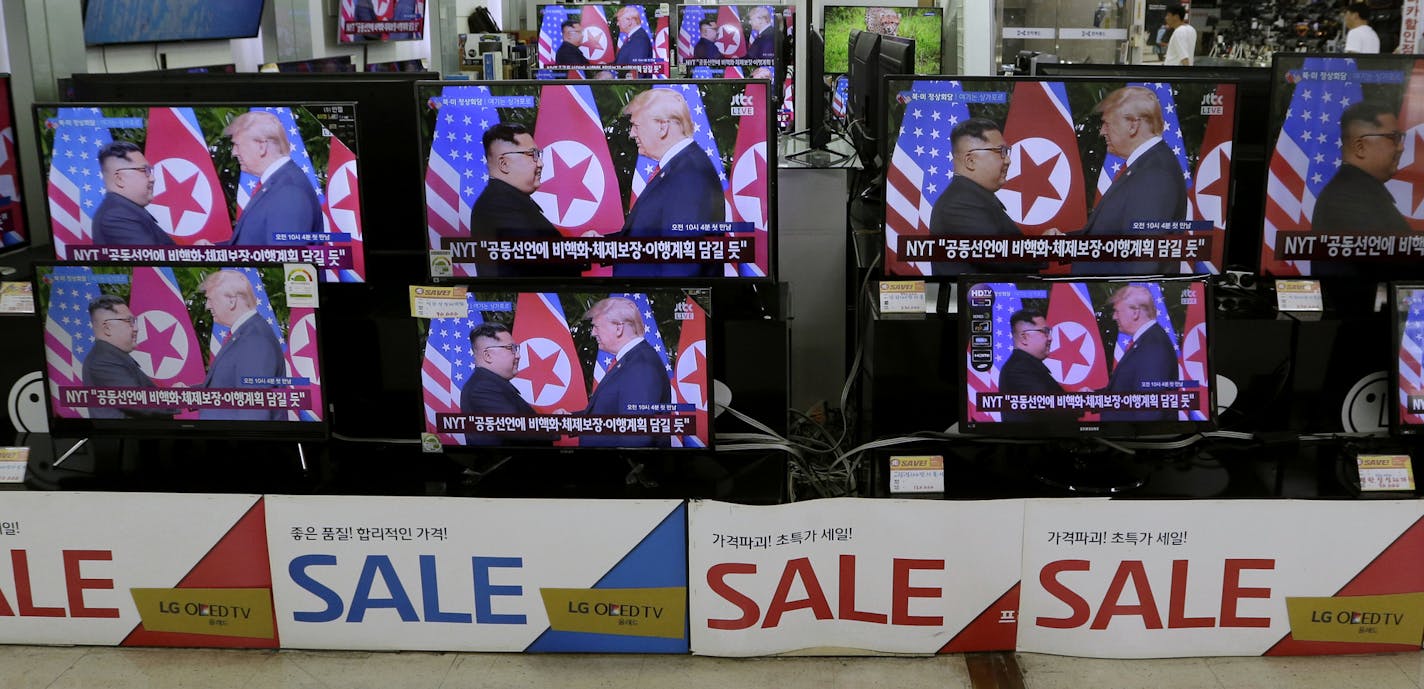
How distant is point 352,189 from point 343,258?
0.15 metres

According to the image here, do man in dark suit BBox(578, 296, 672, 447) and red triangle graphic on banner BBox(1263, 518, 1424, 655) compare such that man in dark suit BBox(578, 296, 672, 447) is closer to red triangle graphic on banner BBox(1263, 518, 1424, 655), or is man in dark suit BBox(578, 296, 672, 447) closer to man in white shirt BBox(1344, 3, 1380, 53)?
red triangle graphic on banner BBox(1263, 518, 1424, 655)

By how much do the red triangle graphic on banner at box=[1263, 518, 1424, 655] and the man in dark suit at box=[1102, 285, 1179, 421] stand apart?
0.53 metres

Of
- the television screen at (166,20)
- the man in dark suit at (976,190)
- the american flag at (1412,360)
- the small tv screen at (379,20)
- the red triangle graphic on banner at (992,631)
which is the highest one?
the small tv screen at (379,20)

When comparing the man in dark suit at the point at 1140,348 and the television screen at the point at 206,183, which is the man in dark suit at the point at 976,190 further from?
the television screen at the point at 206,183

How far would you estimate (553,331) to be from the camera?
2334 millimetres

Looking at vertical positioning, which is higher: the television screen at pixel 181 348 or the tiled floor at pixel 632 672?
the television screen at pixel 181 348

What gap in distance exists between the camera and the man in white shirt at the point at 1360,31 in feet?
23.1

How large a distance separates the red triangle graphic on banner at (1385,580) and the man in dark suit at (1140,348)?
53 cm

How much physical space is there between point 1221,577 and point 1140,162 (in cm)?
84

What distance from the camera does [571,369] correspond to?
2.34 m

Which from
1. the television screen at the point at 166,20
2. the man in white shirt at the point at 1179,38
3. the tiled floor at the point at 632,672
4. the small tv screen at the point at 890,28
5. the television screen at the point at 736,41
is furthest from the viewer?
the man in white shirt at the point at 1179,38

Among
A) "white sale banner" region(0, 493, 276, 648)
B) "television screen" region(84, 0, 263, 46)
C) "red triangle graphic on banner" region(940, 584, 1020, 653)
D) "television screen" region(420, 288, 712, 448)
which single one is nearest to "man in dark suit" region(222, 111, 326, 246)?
"television screen" region(420, 288, 712, 448)

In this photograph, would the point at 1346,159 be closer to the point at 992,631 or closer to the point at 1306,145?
the point at 1306,145

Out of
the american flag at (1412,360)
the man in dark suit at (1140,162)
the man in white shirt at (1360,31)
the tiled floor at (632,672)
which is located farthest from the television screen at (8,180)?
the man in white shirt at (1360,31)
